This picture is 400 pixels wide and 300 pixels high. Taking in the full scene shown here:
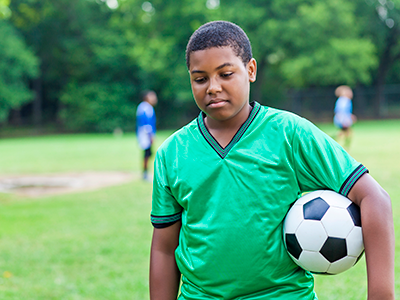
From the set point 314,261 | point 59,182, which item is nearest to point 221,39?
point 314,261

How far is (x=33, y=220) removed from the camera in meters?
6.42

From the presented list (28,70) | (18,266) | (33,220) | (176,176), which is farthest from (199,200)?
(28,70)

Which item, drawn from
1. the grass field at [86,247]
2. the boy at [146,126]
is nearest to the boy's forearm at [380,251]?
the grass field at [86,247]

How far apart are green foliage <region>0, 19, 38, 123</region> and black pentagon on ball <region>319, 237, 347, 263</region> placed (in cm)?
3582

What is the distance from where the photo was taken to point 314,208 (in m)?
1.66

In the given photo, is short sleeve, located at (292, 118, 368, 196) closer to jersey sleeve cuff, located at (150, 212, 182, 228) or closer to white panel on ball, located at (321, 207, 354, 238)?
white panel on ball, located at (321, 207, 354, 238)

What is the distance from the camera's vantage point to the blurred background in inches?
1294

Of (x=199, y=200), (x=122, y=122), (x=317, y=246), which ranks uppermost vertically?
(x=199, y=200)

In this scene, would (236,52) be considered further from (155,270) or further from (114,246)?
(114,246)

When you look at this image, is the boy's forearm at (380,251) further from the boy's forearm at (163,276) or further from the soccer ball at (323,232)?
the boy's forearm at (163,276)

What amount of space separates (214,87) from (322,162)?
46 cm

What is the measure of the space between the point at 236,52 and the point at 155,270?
0.93 meters

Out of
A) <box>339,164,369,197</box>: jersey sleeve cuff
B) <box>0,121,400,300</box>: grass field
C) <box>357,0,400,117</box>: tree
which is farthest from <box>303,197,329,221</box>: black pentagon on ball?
<box>357,0,400,117</box>: tree

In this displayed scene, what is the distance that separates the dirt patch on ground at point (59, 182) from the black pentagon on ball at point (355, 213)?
788 centimetres
